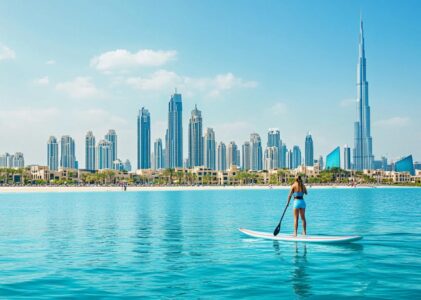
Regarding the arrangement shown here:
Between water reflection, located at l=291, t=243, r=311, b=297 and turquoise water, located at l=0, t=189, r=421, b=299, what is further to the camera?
turquoise water, located at l=0, t=189, r=421, b=299

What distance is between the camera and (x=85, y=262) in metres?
17.0

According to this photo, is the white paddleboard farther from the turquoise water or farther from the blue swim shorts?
the blue swim shorts

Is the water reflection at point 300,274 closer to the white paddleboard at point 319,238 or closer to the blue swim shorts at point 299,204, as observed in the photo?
the white paddleboard at point 319,238

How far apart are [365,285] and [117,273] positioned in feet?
24.1

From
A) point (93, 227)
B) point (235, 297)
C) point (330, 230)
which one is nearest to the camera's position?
point (235, 297)

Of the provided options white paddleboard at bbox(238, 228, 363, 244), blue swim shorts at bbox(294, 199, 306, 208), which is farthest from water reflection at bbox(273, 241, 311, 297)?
blue swim shorts at bbox(294, 199, 306, 208)

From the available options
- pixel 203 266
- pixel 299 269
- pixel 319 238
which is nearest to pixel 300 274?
pixel 299 269

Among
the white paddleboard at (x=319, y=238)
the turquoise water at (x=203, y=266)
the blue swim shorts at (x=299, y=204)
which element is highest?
the blue swim shorts at (x=299, y=204)

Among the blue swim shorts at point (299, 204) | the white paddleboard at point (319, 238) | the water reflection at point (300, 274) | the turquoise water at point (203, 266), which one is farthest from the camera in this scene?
the blue swim shorts at point (299, 204)

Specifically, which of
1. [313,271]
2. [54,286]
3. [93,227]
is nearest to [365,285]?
[313,271]

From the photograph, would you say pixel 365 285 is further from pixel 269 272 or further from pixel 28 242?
pixel 28 242

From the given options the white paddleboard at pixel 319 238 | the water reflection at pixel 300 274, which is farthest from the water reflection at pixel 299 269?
the white paddleboard at pixel 319 238

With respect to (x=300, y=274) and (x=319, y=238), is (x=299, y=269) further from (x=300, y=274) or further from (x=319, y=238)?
(x=319, y=238)

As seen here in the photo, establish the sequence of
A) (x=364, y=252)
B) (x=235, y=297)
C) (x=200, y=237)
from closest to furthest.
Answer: (x=235, y=297) → (x=364, y=252) → (x=200, y=237)
